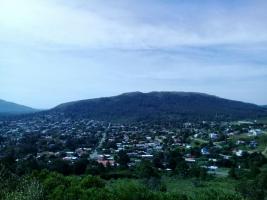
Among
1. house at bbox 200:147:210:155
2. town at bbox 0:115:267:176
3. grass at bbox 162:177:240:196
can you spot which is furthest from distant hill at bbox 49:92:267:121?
grass at bbox 162:177:240:196

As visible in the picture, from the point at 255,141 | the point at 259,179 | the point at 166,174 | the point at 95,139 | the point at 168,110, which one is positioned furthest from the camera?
the point at 168,110

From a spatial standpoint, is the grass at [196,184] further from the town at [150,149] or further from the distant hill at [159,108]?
the distant hill at [159,108]

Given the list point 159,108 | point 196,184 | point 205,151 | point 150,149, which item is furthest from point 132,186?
point 159,108

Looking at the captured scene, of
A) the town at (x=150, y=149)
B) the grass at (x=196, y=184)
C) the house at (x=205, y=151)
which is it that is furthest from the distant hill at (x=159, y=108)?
the grass at (x=196, y=184)

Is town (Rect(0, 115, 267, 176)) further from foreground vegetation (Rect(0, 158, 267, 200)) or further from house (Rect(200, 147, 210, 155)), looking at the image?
foreground vegetation (Rect(0, 158, 267, 200))

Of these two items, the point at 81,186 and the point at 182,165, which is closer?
the point at 81,186

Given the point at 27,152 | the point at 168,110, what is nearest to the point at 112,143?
the point at 27,152

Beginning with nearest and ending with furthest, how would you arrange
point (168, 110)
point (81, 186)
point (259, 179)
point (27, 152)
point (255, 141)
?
point (81, 186) → point (259, 179) → point (27, 152) → point (255, 141) → point (168, 110)

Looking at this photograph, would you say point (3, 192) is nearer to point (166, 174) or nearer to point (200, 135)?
point (166, 174)
